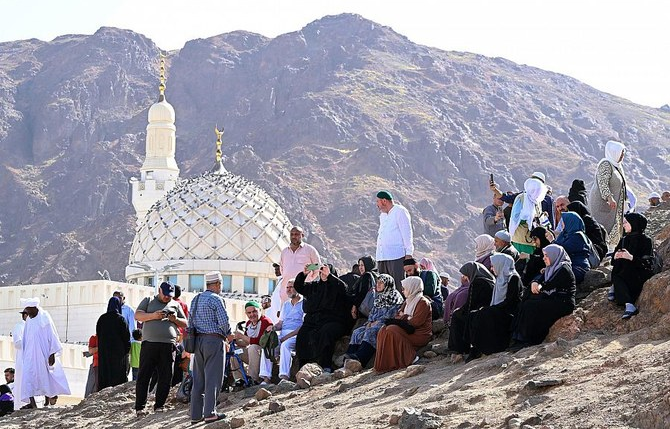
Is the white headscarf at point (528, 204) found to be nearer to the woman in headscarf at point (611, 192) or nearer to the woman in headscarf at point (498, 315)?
the woman in headscarf at point (611, 192)

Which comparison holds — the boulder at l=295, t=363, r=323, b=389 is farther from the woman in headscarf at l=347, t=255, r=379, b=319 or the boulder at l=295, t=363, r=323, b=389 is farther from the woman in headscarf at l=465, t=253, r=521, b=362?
the woman in headscarf at l=465, t=253, r=521, b=362

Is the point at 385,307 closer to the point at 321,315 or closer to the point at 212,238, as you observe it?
the point at 321,315

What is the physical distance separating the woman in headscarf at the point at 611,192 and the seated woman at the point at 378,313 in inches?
106

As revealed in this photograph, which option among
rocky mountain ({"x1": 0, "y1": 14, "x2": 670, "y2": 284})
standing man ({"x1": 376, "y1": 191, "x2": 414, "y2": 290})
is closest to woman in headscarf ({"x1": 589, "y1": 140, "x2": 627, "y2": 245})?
standing man ({"x1": 376, "y1": 191, "x2": 414, "y2": 290})

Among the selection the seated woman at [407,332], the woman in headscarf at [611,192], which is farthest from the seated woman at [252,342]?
the woman in headscarf at [611,192]

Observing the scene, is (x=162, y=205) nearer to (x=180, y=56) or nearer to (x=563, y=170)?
(x=563, y=170)

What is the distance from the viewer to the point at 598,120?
141750 mm

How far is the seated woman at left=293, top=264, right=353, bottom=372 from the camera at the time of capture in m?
13.7

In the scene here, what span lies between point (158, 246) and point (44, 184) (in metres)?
76.9

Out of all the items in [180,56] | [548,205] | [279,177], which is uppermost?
[180,56]

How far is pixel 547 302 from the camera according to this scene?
466 inches

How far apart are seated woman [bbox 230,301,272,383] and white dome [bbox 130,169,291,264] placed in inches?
1384

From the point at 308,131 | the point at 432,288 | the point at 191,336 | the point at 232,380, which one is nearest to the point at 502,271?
the point at 432,288

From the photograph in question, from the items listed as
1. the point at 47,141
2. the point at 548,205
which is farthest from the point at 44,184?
the point at 548,205
